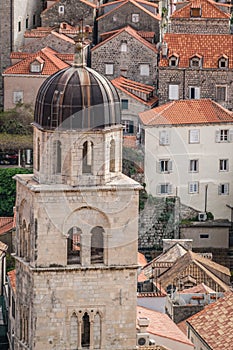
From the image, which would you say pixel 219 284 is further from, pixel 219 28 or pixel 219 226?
pixel 219 28

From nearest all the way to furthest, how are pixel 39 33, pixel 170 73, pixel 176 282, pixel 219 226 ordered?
pixel 176 282
pixel 219 226
pixel 170 73
pixel 39 33

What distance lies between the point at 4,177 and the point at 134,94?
25.8 ft

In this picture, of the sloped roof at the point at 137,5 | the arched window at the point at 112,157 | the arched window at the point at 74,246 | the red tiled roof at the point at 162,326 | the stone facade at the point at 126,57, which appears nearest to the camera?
the arched window at the point at 112,157

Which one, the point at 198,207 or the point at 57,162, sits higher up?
the point at 57,162

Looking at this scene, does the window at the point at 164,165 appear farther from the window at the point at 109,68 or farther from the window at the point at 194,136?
the window at the point at 109,68

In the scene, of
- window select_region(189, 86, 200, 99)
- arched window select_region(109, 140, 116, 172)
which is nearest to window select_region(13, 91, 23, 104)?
window select_region(189, 86, 200, 99)

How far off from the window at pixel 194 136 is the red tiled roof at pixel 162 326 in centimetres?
2278

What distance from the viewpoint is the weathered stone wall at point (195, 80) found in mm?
97812

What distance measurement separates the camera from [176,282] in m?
78.5

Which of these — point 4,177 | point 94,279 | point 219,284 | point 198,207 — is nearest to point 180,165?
point 198,207

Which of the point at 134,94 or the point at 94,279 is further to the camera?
the point at 134,94

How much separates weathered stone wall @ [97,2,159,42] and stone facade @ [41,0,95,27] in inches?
66.6

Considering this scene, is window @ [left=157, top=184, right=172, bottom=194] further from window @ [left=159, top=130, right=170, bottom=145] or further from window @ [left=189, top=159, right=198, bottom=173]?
window @ [left=159, top=130, right=170, bottom=145]

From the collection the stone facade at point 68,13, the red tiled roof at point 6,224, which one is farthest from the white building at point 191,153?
the stone facade at point 68,13
